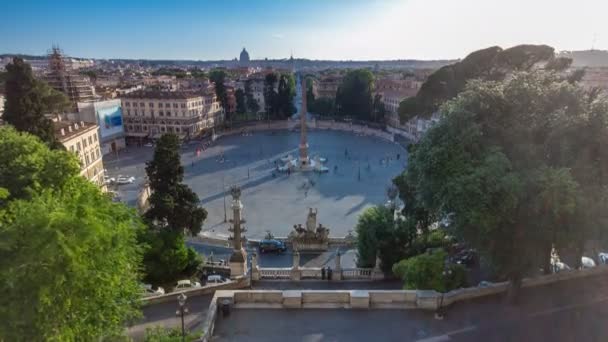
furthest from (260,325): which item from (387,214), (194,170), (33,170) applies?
(194,170)

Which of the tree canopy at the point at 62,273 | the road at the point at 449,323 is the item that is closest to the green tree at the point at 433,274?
the road at the point at 449,323

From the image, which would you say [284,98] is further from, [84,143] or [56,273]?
[56,273]

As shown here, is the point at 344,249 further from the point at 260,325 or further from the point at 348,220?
the point at 260,325

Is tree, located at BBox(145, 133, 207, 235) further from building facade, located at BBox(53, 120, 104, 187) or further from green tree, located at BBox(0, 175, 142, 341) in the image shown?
building facade, located at BBox(53, 120, 104, 187)

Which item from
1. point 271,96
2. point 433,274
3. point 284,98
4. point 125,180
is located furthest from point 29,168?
point 271,96

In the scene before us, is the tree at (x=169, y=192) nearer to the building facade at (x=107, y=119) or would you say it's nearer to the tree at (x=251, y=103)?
the building facade at (x=107, y=119)
